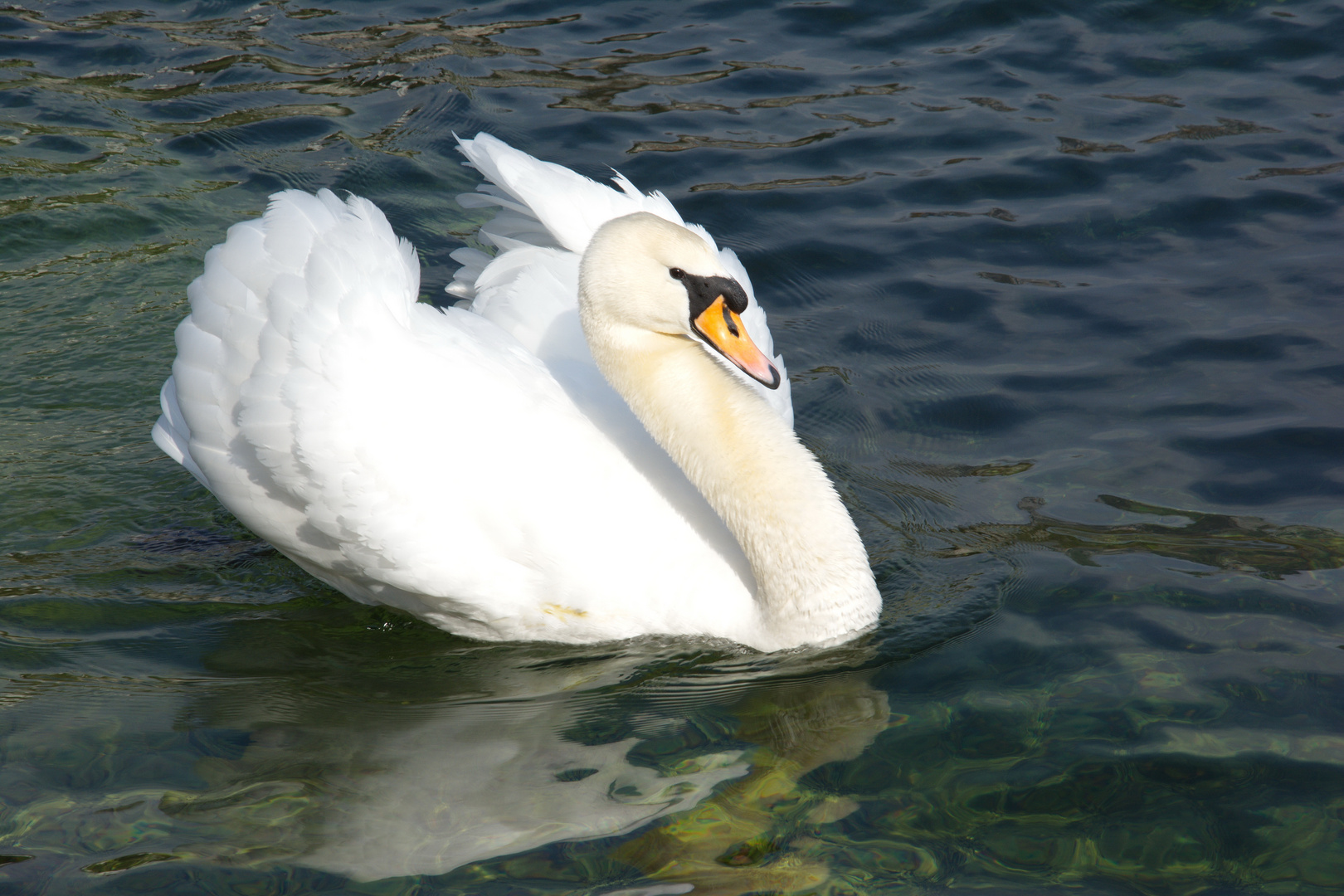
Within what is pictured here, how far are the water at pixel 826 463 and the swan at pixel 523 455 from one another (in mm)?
239

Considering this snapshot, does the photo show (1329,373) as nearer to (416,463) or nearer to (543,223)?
(543,223)

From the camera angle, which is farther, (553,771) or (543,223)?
(543,223)

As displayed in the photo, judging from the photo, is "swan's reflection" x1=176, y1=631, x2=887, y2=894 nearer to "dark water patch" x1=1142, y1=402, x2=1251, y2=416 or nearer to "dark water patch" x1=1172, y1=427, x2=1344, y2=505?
"dark water patch" x1=1172, y1=427, x2=1344, y2=505

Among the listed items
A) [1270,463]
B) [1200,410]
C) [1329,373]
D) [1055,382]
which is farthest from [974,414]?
[1329,373]

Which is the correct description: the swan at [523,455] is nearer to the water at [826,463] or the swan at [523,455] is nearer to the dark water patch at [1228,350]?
the water at [826,463]

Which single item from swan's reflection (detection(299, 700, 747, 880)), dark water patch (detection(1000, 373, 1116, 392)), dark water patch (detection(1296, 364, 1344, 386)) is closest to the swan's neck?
swan's reflection (detection(299, 700, 747, 880))

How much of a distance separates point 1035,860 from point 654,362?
6.92 feet

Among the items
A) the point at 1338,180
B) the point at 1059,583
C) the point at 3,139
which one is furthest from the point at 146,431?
the point at 1338,180

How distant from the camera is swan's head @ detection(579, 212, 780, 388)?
14.7ft

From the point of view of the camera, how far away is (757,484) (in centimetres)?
476

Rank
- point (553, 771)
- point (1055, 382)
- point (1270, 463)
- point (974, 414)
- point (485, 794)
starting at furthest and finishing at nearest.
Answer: point (1055, 382) → point (974, 414) → point (1270, 463) → point (553, 771) → point (485, 794)

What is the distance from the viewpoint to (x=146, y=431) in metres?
6.51

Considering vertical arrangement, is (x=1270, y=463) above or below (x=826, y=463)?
above

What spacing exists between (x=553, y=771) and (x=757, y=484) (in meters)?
1.28
